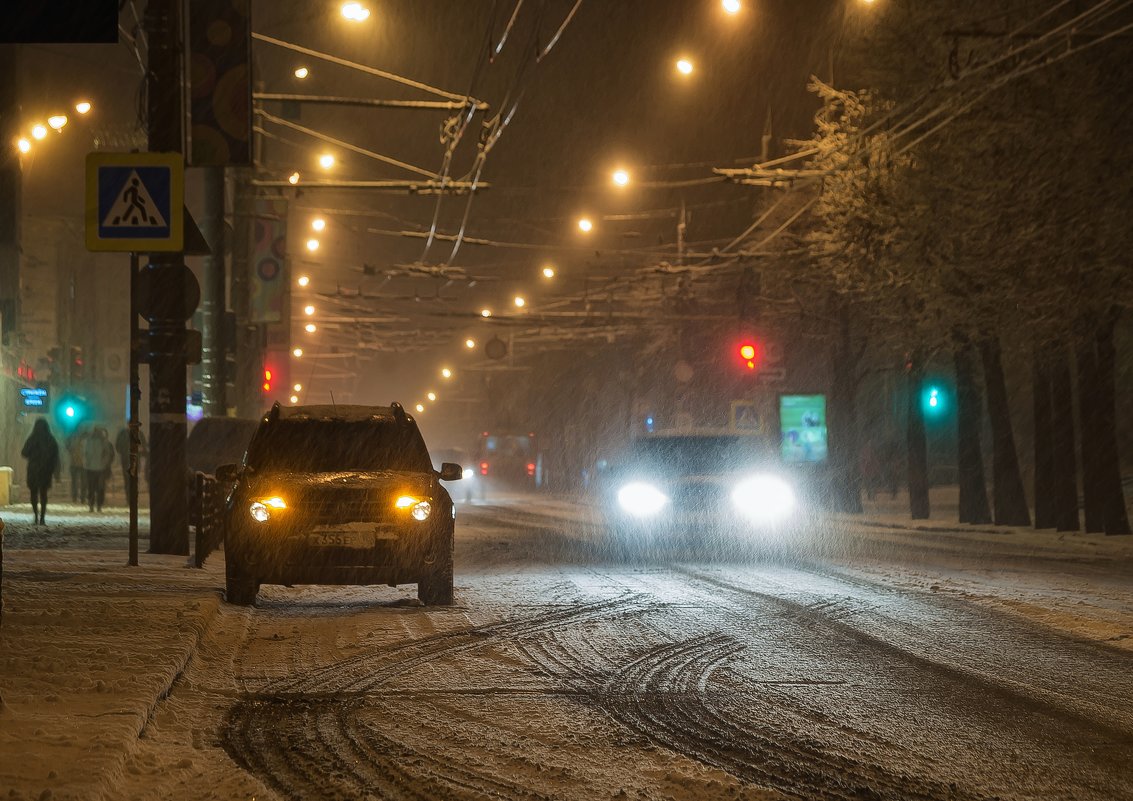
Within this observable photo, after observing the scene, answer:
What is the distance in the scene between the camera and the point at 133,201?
48.2ft

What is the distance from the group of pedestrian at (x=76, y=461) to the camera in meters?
26.4

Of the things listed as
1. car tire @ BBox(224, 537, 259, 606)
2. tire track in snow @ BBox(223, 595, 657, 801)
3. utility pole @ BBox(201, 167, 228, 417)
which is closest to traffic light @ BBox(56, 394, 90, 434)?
utility pole @ BBox(201, 167, 228, 417)

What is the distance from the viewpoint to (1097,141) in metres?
23.7

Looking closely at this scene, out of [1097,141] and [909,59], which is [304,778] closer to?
[1097,141]

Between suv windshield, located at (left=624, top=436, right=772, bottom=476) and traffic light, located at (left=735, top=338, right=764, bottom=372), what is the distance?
5.89 metres

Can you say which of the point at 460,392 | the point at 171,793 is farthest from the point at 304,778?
the point at 460,392

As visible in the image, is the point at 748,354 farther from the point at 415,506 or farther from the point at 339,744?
the point at 339,744

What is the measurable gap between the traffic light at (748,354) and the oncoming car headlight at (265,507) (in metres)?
17.6

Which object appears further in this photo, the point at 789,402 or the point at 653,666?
the point at 789,402

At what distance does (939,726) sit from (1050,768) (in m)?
0.99

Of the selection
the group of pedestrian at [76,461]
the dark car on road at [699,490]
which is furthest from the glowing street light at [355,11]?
the dark car on road at [699,490]

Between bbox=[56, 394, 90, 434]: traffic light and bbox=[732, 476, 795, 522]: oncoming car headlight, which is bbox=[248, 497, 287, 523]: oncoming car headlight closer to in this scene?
bbox=[732, 476, 795, 522]: oncoming car headlight

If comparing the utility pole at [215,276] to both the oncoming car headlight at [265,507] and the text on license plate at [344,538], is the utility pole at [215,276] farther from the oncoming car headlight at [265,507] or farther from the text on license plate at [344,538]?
the text on license plate at [344,538]

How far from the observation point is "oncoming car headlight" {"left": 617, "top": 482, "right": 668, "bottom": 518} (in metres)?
21.9
